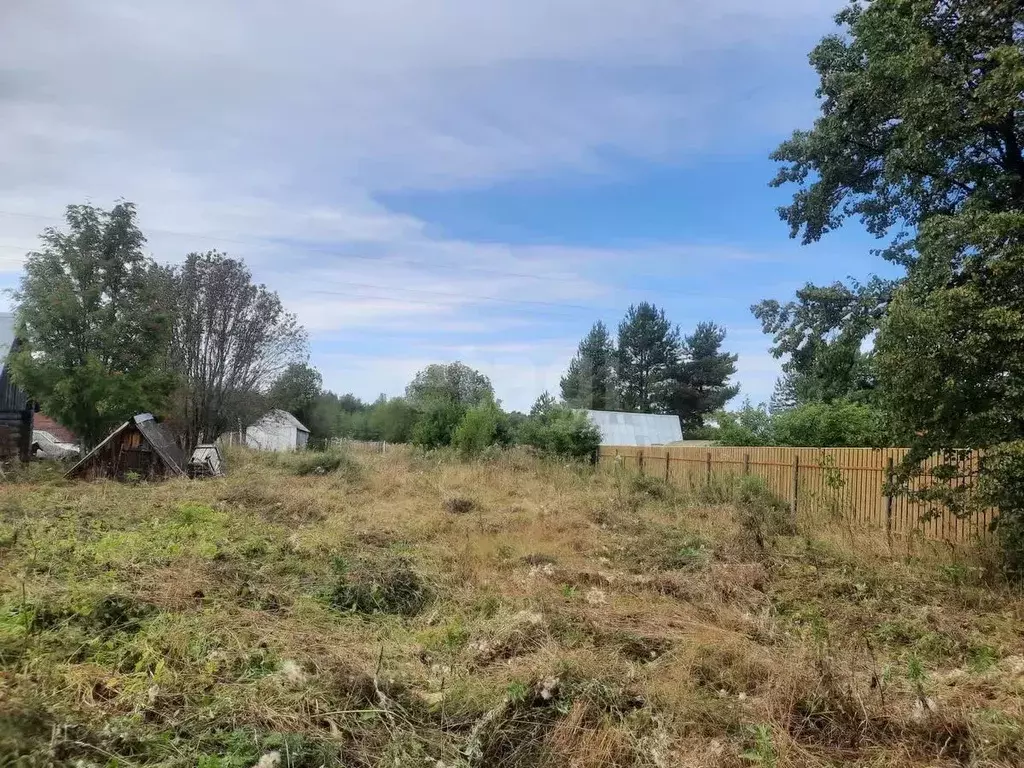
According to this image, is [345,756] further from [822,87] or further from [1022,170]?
[822,87]

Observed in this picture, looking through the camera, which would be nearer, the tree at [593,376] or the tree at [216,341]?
the tree at [216,341]

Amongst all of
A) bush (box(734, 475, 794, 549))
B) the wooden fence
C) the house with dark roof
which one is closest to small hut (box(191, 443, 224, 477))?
the house with dark roof

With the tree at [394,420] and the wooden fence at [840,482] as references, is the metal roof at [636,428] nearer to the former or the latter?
the tree at [394,420]

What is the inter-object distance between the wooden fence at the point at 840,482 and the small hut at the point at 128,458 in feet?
42.3

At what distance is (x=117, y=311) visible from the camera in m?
19.2

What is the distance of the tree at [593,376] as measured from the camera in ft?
160

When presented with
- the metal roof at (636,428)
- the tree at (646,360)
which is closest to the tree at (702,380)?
the tree at (646,360)

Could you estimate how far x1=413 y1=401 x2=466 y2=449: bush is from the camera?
2598 centimetres

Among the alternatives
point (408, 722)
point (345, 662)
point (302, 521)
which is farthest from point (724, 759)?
point (302, 521)

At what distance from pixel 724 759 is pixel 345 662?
226 centimetres

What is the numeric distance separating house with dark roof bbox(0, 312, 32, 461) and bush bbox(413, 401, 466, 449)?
1293 cm

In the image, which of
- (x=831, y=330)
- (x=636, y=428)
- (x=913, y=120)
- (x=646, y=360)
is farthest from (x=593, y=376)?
(x=913, y=120)

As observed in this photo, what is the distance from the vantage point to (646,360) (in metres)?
48.2

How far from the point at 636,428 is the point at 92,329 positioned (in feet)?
80.3
